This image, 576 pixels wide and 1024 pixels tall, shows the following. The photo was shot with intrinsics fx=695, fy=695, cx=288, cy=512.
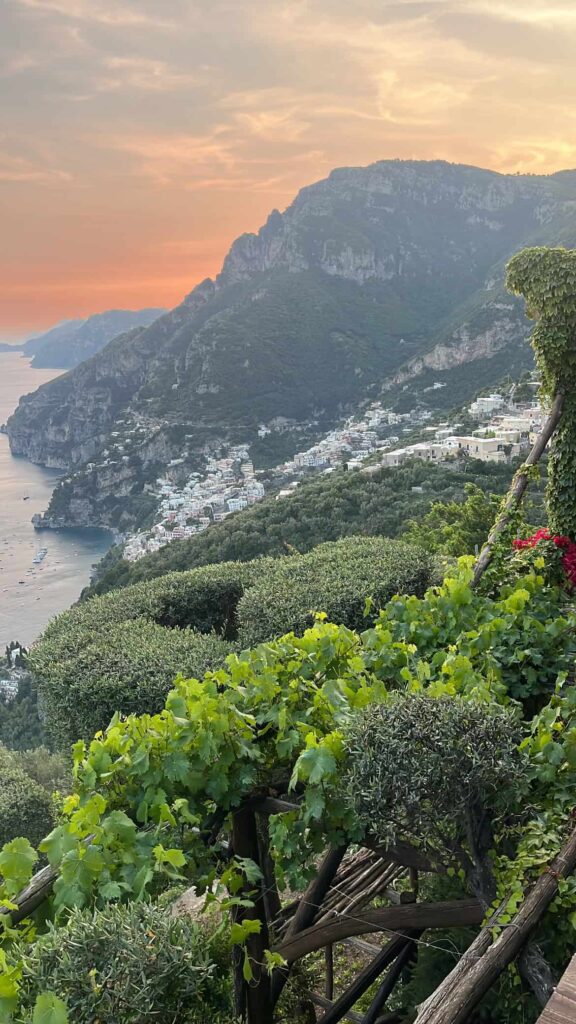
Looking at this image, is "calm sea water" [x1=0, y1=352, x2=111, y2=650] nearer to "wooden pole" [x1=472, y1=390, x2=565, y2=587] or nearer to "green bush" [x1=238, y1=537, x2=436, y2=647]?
"green bush" [x1=238, y1=537, x2=436, y2=647]

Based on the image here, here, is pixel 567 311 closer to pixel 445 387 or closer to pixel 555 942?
pixel 555 942

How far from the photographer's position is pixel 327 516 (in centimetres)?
2659

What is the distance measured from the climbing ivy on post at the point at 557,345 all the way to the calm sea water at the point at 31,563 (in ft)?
124

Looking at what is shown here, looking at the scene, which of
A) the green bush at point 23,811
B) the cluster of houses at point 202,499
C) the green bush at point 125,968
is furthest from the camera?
the cluster of houses at point 202,499

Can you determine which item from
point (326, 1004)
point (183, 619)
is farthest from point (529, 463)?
point (326, 1004)

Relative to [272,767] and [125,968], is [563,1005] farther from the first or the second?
[272,767]

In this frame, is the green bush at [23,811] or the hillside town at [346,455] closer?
the green bush at [23,811]

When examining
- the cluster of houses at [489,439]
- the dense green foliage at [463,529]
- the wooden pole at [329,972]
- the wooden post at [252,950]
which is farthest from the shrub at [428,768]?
the cluster of houses at [489,439]

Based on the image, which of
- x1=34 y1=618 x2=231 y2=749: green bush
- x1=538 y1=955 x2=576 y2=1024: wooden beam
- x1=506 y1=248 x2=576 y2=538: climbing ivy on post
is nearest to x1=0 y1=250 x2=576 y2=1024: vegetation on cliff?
x1=538 y1=955 x2=576 y2=1024: wooden beam

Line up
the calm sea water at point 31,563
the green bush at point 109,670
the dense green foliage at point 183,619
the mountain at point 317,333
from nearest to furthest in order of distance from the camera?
the green bush at point 109,670 < the dense green foliage at point 183,619 < the calm sea water at point 31,563 < the mountain at point 317,333

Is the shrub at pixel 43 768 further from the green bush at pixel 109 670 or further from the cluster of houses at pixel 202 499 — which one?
the cluster of houses at pixel 202 499

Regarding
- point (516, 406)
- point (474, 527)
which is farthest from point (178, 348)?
point (474, 527)

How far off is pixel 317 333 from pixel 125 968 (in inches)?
4235

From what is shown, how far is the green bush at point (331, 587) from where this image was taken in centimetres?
679
